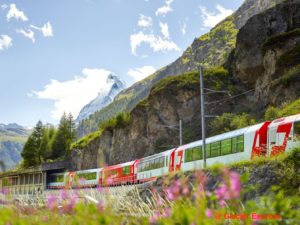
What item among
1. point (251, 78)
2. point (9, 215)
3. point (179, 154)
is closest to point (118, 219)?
point (9, 215)

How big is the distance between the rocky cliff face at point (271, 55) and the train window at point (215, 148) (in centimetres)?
1334

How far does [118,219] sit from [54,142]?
120751 millimetres

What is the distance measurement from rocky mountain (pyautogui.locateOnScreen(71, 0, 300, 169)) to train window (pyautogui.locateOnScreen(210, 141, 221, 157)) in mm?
7345

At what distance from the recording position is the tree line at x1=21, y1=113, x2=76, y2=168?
4481 inches

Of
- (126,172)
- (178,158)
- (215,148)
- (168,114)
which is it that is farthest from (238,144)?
(168,114)

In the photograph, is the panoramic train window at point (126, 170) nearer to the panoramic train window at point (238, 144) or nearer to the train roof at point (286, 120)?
the panoramic train window at point (238, 144)

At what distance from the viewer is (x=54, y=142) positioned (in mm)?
121625

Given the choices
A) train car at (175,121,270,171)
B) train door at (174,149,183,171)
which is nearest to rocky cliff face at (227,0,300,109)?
train door at (174,149,183,171)

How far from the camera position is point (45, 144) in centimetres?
11888

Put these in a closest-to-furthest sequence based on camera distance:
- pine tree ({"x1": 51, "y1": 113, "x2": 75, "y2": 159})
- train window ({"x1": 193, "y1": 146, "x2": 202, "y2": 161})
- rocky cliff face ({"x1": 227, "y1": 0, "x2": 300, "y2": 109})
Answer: train window ({"x1": 193, "y1": 146, "x2": 202, "y2": 161}), rocky cliff face ({"x1": 227, "y1": 0, "x2": 300, "y2": 109}), pine tree ({"x1": 51, "y1": 113, "x2": 75, "y2": 159})

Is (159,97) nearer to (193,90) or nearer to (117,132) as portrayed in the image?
(193,90)

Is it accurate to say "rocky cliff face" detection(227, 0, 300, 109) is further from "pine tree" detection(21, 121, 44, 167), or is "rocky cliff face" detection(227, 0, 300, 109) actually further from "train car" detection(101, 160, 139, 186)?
"pine tree" detection(21, 121, 44, 167)

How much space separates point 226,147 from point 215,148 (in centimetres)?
153

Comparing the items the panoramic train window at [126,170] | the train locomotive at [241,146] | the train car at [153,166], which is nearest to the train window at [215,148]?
the train locomotive at [241,146]
